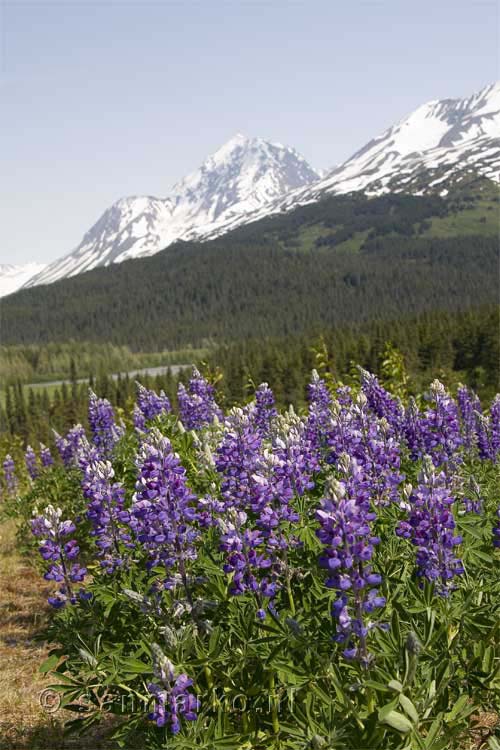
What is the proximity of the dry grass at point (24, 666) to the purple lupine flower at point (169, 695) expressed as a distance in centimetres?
180

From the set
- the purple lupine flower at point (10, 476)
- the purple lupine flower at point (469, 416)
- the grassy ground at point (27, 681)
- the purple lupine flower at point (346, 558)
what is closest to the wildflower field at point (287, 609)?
the purple lupine flower at point (346, 558)

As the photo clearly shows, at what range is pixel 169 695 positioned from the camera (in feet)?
12.5

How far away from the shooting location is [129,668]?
432cm

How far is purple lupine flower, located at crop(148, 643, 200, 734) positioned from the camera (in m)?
3.75

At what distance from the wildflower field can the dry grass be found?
0.66 meters

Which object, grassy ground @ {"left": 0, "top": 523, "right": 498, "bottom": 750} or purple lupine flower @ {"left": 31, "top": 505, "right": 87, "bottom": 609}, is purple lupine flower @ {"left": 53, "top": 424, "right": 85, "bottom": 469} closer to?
grassy ground @ {"left": 0, "top": 523, "right": 498, "bottom": 750}

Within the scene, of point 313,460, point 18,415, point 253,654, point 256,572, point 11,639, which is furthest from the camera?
point 18,415

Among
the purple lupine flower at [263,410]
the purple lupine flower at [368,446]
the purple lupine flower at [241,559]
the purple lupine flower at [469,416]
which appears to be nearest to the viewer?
the purple lupine flower at [241,559]

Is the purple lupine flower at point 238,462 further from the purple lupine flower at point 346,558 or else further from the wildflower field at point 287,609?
the purple lupine flower at point 346,558

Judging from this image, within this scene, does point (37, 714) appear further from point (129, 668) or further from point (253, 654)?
point (253, 654)

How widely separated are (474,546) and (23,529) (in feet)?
30.6

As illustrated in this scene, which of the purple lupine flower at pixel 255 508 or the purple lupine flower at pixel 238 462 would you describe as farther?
the purple lupine flower at pixel 238 462

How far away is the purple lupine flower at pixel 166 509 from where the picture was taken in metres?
4.76

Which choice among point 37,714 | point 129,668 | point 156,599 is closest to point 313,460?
point 156,599
